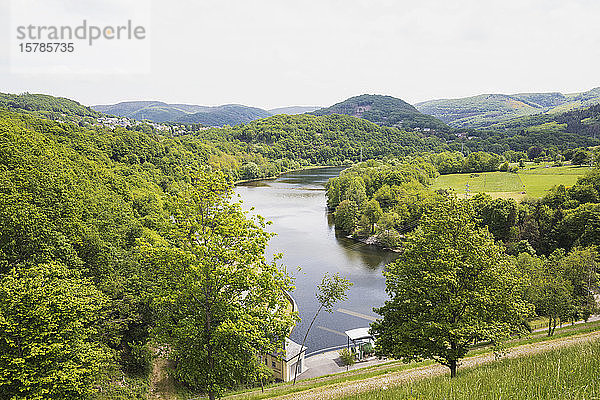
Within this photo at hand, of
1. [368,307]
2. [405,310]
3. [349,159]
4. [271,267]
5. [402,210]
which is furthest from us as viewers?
[349,159]

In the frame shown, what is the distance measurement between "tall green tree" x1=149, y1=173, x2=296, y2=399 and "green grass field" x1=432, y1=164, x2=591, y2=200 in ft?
147

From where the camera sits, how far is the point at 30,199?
63.1 ft

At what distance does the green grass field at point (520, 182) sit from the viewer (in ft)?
186

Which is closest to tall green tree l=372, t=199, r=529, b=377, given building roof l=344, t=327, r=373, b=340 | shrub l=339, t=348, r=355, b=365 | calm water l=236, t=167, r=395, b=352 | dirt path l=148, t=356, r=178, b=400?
calm water l=236, t=167, r=395, b=352

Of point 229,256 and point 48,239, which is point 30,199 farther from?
point 229,256

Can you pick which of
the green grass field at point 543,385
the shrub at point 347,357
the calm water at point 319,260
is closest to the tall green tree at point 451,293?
the calm water at point 319,260

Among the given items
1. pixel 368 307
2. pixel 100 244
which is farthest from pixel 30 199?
pixel 368 307

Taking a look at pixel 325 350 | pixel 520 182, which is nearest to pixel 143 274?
pixel 325 350

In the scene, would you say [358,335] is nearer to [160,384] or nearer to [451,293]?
[160,384]

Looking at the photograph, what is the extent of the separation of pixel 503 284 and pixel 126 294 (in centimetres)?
1853

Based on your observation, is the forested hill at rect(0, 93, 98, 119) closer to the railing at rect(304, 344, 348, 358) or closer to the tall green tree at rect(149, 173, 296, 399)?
the railing at rect(304, 344, 348, 358)

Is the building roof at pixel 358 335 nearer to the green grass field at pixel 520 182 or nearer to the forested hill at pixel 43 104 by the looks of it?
the green grass field at pixel 520 182

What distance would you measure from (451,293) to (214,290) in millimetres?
8065

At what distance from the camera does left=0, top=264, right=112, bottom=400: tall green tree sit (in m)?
12.8
